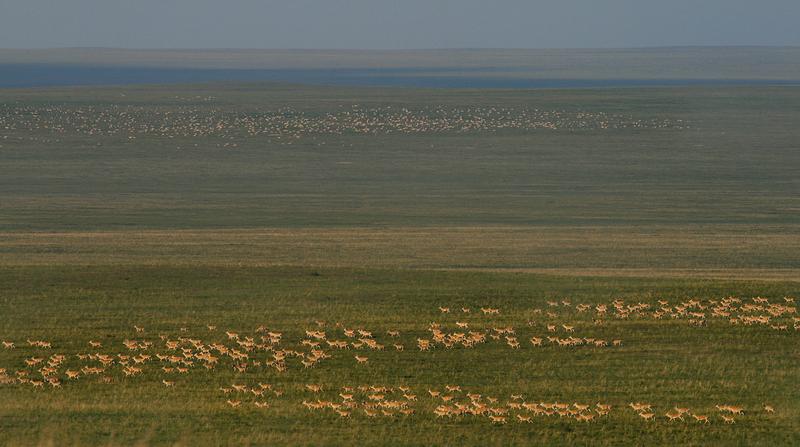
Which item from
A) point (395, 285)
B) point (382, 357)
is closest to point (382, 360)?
point (382, 357)

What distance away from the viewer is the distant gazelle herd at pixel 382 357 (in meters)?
14.8

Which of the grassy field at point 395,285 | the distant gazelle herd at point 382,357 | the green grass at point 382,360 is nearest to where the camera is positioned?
the green grass at point 382,360

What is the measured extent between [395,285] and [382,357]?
6579mm

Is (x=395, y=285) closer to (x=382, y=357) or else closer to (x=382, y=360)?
(x=382, y=357)

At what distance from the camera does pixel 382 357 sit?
18.1 meters

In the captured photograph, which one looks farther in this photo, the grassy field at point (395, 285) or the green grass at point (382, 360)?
the grassy field at point (395, 285)

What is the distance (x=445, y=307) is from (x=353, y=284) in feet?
9.87

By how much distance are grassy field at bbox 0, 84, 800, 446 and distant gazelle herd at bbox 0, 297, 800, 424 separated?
0.19 feet

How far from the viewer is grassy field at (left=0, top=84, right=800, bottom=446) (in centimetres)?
1469

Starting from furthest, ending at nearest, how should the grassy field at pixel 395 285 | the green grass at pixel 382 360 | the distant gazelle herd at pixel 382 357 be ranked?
the distant gazelle herd at pixel 382 357, the grassy field at pixel 395 285, the green grass at pixel 382 360

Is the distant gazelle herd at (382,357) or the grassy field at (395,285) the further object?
the distant gazelle herd at (382,357)

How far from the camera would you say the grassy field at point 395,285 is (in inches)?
578

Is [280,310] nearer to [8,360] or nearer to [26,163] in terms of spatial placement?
[8,360]

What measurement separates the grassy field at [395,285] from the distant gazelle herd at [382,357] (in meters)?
0.06
